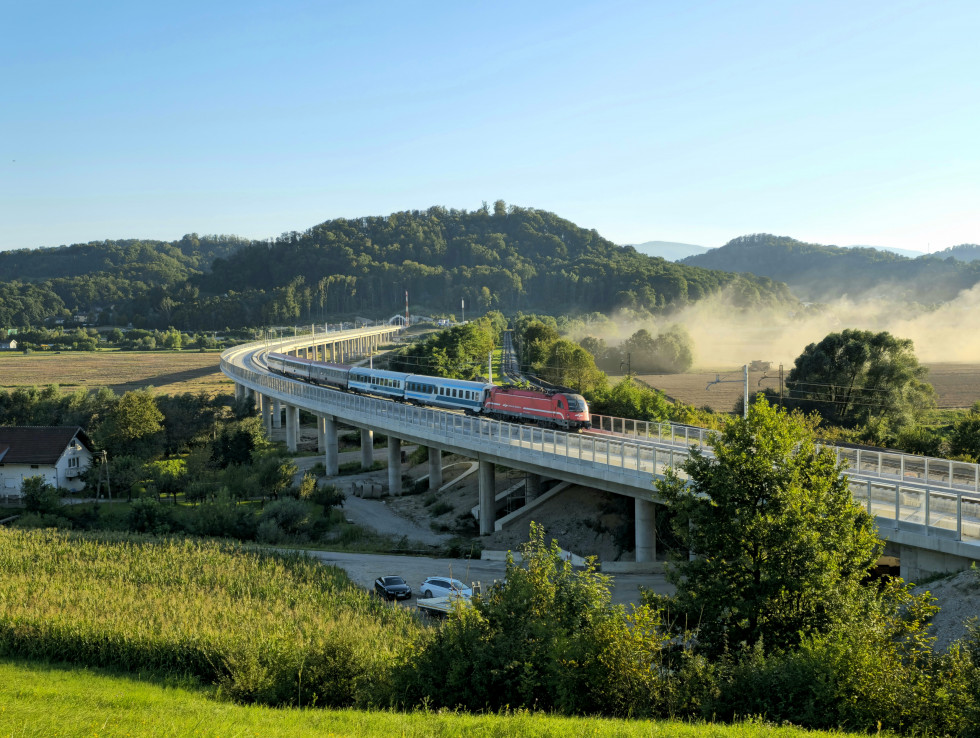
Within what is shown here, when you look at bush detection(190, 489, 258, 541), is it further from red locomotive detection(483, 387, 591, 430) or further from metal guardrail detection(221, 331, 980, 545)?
red locomotive detection(483, 387, 591, 430)

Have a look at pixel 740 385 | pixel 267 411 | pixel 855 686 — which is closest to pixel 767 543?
pixel 855 686

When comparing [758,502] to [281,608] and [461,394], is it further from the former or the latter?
[461,394]

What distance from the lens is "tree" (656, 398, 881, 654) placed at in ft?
50.6

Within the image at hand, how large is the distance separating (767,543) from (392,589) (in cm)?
1681

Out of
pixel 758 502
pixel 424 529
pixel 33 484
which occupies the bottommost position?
pixel 424 529

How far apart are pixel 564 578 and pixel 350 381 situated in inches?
2215

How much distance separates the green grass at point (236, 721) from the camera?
1249 cm

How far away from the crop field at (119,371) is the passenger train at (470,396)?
4830cm

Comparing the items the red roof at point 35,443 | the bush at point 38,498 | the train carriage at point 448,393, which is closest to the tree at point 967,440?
the train carriage at point 448,393

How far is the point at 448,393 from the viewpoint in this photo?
54.9m

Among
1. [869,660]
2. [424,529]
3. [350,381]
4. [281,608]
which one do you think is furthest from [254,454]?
[869,660]

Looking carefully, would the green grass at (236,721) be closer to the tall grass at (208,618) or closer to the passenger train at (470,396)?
the tall grass at (208,618)

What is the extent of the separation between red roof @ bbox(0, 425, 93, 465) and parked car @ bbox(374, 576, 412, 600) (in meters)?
33.6

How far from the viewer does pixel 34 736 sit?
39.4ft
